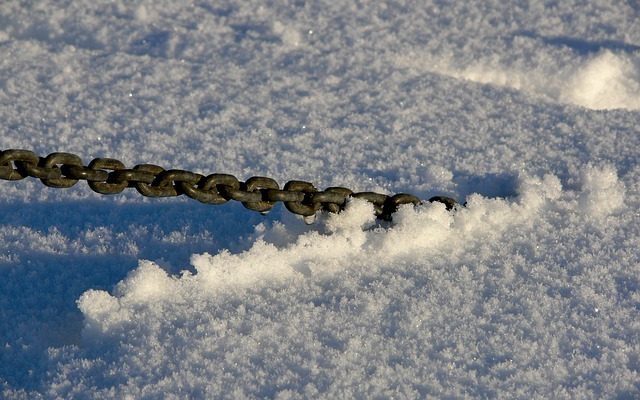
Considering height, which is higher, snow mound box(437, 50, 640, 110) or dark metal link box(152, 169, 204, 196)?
snow mound box(437, 50, 640, 110)

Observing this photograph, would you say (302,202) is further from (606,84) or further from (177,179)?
(606,84)

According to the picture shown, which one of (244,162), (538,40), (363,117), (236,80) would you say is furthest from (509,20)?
(244,162)

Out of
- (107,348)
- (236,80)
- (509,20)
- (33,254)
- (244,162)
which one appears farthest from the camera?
(509,20)

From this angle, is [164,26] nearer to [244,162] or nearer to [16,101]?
[16,101]

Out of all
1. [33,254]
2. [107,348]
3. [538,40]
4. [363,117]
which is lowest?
[107,348]

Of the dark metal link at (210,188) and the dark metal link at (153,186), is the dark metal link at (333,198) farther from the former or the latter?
the dark metal link at (153,186)

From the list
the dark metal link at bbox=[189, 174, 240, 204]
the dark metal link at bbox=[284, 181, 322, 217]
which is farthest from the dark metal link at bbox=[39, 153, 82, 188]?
the dark metal link at bbox=[284, 181, 322, 217]

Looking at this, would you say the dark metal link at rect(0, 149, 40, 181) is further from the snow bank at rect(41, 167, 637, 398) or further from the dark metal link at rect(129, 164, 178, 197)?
the snow bank at rect(41, 167, 637, 398)
